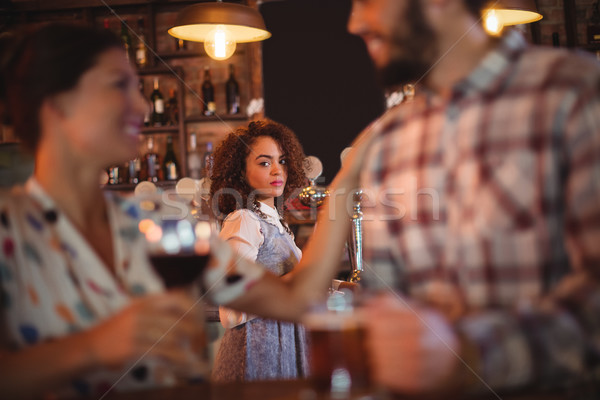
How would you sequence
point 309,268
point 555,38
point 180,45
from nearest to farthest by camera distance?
point 309,268 < point 555,38 < point 180,45

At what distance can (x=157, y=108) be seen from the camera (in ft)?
16.3

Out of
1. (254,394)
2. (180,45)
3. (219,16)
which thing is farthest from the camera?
(180,45)

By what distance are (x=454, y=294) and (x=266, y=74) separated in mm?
4257

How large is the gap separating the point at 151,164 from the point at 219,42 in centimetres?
209

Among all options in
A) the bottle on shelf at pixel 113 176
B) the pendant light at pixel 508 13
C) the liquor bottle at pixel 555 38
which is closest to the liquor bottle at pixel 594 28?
the liquor bottle at pixel 555 38

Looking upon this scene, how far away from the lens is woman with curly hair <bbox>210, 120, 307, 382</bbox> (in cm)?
259

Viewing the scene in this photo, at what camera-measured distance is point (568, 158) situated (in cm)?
91

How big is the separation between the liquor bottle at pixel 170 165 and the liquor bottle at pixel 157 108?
16 cm

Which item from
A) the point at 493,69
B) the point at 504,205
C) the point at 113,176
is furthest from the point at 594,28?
the point at 504,205

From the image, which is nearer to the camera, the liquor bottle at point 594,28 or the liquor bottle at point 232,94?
the liquor bottle at point 594,28

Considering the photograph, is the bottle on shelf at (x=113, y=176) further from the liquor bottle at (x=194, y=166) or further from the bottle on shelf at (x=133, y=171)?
the liquor bottle at (x=194, y=166)

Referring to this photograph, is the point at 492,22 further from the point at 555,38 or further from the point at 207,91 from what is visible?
the point at 207,91

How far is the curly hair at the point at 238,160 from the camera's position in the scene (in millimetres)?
3131

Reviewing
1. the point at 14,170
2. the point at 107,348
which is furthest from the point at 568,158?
the point at 14,170
